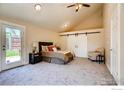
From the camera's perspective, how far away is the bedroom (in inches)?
139

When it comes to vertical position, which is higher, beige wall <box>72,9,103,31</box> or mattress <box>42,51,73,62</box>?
beige wall <box>72,9,103,31</box>

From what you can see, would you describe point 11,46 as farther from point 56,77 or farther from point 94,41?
point 94,41

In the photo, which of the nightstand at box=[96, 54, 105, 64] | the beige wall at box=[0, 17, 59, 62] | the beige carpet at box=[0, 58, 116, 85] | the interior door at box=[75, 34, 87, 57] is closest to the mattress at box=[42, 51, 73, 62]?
the beige wall at box=[0, 17, 59, 62]

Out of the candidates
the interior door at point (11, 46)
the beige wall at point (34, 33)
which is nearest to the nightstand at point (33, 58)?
the beige wall at point (34, 33)

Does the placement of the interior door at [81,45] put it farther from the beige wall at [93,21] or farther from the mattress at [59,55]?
the mattress at [59,55]

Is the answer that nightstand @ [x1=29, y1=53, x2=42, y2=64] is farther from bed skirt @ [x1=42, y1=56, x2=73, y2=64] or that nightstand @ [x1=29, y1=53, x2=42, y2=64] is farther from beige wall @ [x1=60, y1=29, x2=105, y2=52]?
beige wall @ [x1=60, y1=29, x2=105, y2=52]

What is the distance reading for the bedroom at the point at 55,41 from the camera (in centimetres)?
353

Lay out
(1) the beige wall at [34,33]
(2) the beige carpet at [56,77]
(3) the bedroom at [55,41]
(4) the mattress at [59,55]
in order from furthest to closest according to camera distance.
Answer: (4) the mattress at [59,55] → (1) the beige wall at [34,33] → (3) the bedroom at [55,41] → (2) the beige carpet at [56,77]

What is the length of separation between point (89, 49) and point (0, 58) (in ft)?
19.1

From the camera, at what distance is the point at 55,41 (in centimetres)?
903

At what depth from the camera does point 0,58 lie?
4.45 metres

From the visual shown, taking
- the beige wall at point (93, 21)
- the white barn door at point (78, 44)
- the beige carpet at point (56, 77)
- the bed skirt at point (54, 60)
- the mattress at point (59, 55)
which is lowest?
the beige carpet at point (56, 77)
